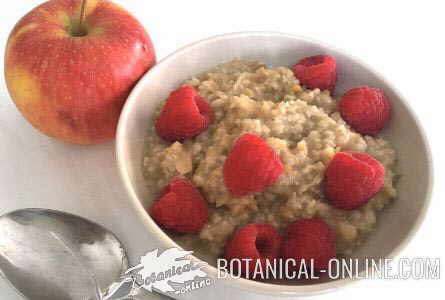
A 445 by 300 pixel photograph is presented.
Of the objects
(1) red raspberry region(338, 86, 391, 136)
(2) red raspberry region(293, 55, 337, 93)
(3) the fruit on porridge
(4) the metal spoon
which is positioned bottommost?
(4) the metal spoon

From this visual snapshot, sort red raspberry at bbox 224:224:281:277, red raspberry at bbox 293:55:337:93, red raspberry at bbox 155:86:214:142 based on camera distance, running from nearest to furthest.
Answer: red raspberry at bbox 224:224:281:277 → red raspberry at bbox 155:86:214:142 → red raspberry at bbox 293:55:337:93

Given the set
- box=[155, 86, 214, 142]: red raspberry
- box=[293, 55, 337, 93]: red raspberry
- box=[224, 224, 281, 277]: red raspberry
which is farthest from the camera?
box=[293, 55, 337, 93]: red raspberry

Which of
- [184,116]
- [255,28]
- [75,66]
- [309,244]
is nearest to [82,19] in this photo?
[75,66]

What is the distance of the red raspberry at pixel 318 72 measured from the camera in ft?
3.73

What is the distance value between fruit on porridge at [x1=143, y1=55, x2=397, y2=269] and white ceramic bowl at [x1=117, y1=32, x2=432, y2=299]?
27 mm

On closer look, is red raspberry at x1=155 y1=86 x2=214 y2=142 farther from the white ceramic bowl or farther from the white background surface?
the white background surface

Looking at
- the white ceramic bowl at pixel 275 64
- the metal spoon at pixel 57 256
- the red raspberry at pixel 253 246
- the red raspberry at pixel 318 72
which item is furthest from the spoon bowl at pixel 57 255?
the red raspberry at pixel 318 72

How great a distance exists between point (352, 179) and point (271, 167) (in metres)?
0.16

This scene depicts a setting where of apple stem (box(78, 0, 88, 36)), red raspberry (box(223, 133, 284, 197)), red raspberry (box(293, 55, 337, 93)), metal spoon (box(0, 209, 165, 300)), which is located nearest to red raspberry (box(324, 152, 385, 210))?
red raspberry (box(223, 133, 284, 197))

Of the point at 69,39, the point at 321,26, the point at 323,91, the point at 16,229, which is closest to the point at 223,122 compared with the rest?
the point at 323,91

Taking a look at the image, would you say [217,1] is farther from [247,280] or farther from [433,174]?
[247,280]

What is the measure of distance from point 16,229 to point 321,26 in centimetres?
105

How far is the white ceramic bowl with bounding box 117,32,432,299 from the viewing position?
92 cm

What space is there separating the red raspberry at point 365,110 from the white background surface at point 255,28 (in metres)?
0.15
